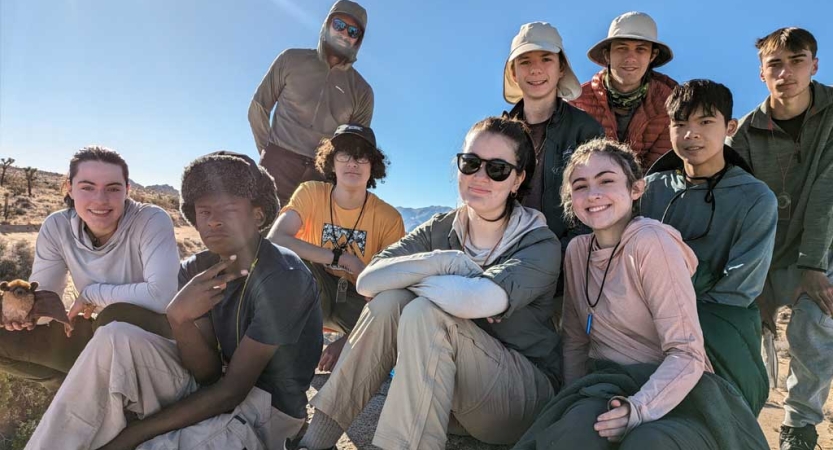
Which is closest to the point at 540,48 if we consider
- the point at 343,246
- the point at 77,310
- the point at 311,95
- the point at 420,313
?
the point at 343,246

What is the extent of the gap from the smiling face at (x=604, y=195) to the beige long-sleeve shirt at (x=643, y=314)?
0.35 ft

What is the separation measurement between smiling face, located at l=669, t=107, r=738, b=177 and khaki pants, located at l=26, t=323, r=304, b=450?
116 inches

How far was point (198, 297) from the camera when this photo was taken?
2.94m

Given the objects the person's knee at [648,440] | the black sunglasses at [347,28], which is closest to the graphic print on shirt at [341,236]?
the black sunglasses at [347,28]

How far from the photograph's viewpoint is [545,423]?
252cm

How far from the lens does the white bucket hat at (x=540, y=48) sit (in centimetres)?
416

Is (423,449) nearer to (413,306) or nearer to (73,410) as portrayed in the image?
(413,306)

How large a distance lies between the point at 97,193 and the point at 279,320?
185 centimetres

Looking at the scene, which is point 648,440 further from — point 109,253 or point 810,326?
point 109,253

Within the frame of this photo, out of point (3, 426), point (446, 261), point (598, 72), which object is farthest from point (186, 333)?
point (3, 426)

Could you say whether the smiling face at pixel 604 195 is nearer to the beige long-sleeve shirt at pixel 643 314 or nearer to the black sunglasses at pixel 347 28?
the beige long-sleeve shirt at pixel 643 314

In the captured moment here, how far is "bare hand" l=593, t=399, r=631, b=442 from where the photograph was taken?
7.47 feet

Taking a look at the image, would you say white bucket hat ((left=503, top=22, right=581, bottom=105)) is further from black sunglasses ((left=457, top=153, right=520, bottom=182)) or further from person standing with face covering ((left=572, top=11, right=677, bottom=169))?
black sunglasses ((left=457, top=153, right=520, bottom=182))

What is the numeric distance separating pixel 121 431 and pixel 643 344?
8.86ft
